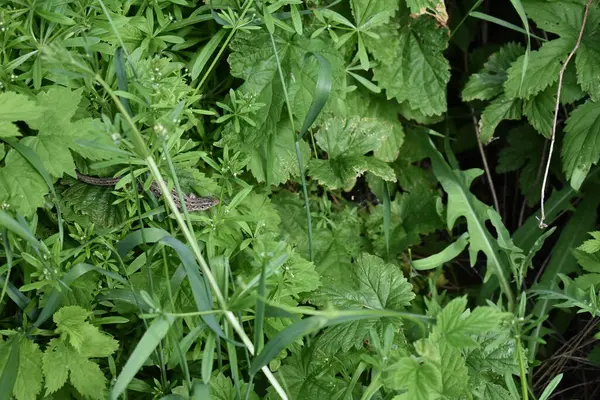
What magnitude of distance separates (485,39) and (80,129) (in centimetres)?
163

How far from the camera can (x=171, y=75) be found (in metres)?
1.83

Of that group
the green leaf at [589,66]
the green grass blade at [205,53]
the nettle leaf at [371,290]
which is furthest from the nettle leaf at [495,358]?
the green grass blade at [205,53]

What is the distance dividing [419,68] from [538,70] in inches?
14.7

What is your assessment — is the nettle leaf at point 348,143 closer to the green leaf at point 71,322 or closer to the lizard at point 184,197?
the lizard at point 184,197

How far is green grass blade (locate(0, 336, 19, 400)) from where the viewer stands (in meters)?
1.46

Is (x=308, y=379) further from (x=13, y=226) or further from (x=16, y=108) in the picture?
(x=16, y=108)

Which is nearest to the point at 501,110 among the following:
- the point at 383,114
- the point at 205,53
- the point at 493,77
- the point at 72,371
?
the point at 493,77

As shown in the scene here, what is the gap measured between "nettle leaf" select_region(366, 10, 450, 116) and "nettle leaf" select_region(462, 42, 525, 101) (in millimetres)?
105

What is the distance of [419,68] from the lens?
85.4 inches

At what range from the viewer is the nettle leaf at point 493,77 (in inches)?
85.6

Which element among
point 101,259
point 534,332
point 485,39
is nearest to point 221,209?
point 101,259

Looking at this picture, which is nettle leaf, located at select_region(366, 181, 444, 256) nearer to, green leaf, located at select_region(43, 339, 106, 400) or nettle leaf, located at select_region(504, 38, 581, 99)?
nettle leaf, located at select_region(504, 38, 581, 99)

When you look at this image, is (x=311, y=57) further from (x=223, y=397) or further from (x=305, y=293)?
(x=223, y=397)

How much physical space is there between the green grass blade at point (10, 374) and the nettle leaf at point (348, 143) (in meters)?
0.97
